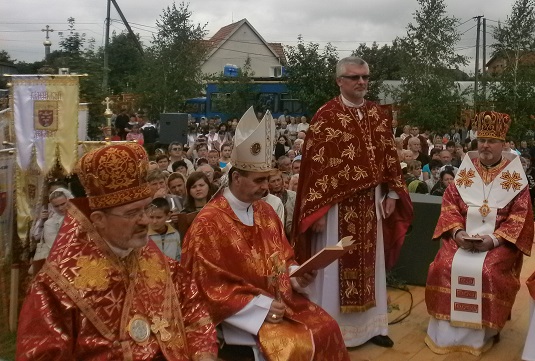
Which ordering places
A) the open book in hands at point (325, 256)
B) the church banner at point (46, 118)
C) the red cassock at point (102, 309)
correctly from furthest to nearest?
the church banner at point (46, 118), the open book in hands at point (325, 256), the red cassock at point (102, 309)

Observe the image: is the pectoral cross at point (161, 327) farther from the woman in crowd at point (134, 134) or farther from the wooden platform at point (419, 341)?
the woman in crowd at point (134, 134)

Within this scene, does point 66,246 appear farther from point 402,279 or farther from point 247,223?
point 402,279

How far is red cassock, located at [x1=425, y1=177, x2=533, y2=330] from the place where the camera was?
18.5ft

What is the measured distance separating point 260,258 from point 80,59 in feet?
31.8

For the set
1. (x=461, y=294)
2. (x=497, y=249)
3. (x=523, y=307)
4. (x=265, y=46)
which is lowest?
(x=523, y=307)

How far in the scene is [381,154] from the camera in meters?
5.65

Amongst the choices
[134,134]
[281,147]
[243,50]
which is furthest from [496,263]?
[243,50]

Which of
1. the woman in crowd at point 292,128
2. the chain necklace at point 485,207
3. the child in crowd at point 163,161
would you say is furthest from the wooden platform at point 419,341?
the woman in crowd at point 292,128

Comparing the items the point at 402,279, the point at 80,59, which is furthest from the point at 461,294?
the point at 80,59

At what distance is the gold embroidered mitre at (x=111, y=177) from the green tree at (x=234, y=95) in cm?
2594

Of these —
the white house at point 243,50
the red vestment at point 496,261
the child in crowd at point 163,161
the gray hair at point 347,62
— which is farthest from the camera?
the white house at point 243,50

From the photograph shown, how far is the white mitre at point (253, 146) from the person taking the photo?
413 cm

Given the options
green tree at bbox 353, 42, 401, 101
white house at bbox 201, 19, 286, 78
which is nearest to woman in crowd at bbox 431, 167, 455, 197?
green tree at bbox 353, 42, 401, 101

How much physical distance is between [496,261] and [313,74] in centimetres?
2283
